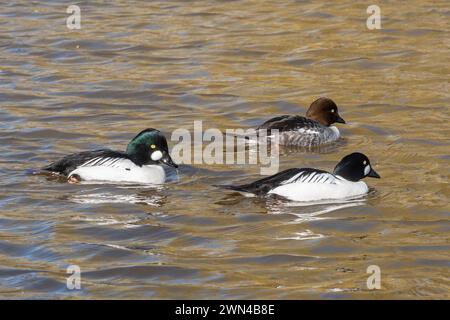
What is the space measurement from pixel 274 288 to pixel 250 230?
62.3 inches

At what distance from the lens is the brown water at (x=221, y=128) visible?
9789 mm

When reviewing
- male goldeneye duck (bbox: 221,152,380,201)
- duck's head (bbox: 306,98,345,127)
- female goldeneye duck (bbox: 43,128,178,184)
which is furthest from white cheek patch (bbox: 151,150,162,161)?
duck's head (bbox: 306,98,345,127)

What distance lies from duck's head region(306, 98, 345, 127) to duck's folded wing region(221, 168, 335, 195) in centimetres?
291

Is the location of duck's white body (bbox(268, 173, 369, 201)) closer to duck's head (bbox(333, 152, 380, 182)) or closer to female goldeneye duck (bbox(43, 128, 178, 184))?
duck's head (bbox(333, 152, 380, 182))

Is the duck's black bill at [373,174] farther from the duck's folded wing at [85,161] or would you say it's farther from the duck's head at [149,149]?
the duck's folded wing at [85,161]

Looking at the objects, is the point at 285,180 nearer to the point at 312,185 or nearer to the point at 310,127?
the point at 312,185

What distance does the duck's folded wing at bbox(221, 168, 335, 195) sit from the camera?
1166cm

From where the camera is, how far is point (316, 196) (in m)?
11.7

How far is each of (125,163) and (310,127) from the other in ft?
8.66

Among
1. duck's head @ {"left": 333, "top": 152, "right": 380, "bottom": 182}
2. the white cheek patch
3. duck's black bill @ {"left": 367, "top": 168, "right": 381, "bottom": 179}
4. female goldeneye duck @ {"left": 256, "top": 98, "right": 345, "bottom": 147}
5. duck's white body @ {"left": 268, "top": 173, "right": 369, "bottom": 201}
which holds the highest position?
female goldeneye duck @ {"left": 256, "top": 98, "right": 345, "bottom": 147}

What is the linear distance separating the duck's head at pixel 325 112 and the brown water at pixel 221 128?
318 millimetres

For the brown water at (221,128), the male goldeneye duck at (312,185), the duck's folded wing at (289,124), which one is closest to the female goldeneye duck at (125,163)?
the brown water at (221,128)

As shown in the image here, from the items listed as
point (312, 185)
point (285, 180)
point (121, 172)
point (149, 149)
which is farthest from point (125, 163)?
point (312, 185)
